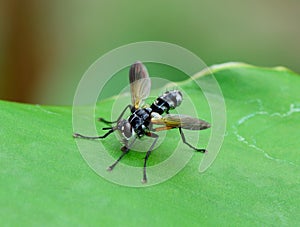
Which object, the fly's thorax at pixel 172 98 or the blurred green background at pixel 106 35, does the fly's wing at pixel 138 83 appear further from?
the blurred green background at pixel 106 35

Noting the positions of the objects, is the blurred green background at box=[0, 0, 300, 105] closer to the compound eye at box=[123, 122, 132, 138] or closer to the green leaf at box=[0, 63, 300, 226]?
the green leaf at box=[0, 63, 300, 226]

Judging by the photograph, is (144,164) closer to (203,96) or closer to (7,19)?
(203,96)

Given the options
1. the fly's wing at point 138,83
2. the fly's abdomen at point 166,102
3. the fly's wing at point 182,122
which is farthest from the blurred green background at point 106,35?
the fly's wing at point 182,122

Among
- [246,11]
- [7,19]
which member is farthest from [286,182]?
[246,11]

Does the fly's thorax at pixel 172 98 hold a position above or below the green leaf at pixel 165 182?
above

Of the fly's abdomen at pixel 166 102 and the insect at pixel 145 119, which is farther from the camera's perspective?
the fly's abdomen at pixel 166 102

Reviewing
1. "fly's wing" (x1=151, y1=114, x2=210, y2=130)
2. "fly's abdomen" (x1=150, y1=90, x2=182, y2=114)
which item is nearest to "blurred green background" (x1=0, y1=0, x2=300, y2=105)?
"fly's abdomen" (x1=150, y1=90, x2=182, y2=114)

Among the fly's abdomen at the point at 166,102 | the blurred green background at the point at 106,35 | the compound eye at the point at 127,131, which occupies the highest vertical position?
the fly's abdomen at the point at 166,102

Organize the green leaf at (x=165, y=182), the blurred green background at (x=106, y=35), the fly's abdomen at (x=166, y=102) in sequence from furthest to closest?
the blurred green background at (x=106, y=35) → the fly's abdomen at (x=166, y=102) → the green leaf at (x=165, y=182)

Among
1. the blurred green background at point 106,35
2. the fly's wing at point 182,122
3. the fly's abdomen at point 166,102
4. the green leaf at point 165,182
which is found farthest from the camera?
the blurred green background at point 106,35
